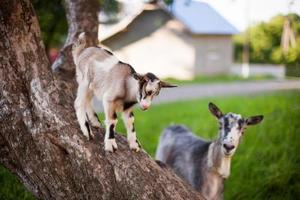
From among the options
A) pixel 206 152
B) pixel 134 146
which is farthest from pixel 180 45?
pixel 134 146

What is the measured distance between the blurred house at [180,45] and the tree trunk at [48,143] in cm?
830

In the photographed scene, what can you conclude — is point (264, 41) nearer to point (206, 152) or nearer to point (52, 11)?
point (52, 11)

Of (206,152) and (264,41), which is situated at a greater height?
(264,41)

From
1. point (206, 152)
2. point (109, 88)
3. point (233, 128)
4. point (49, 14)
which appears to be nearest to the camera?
point (109, 88)

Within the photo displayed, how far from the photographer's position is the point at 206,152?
494 centimetres

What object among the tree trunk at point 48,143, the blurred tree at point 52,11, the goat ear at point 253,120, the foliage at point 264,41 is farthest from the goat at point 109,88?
the foliage at point 264,41

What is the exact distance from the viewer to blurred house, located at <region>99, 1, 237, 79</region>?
1338 cm

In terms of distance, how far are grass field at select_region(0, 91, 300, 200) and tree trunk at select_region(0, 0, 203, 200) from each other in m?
1.88

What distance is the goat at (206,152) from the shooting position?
4035mm

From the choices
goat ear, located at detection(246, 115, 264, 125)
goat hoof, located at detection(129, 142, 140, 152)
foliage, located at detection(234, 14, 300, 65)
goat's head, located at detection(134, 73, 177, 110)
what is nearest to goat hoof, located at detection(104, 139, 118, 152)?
goat hoof, located at detection(129, 142, 140, 152)

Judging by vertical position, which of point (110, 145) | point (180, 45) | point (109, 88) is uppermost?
point (109, 88)

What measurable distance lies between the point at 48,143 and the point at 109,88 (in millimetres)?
643

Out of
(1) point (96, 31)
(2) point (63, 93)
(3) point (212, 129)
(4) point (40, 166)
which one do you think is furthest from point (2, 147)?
(3) point (212, 129)

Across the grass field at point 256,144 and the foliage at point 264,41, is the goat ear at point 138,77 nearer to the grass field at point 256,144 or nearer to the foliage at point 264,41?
the grass field at point 256,144
